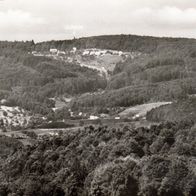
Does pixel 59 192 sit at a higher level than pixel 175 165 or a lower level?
lower

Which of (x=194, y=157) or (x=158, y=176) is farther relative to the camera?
(x=194, y=157)

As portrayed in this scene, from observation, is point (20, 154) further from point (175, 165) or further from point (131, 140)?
point (175, 165)

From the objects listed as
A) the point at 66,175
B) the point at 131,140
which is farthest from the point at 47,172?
the point at 131,140

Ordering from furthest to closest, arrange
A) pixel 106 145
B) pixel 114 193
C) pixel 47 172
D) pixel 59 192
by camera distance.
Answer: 1. pixel 106 145
2. pixel 47 172
3. pixel 59 192
4. pixel 114 193

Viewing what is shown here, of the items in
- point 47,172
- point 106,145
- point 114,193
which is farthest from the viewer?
point 106,145

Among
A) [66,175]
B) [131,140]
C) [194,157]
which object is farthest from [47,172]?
[194,157]

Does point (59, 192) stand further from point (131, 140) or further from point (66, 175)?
point (131, 140)
